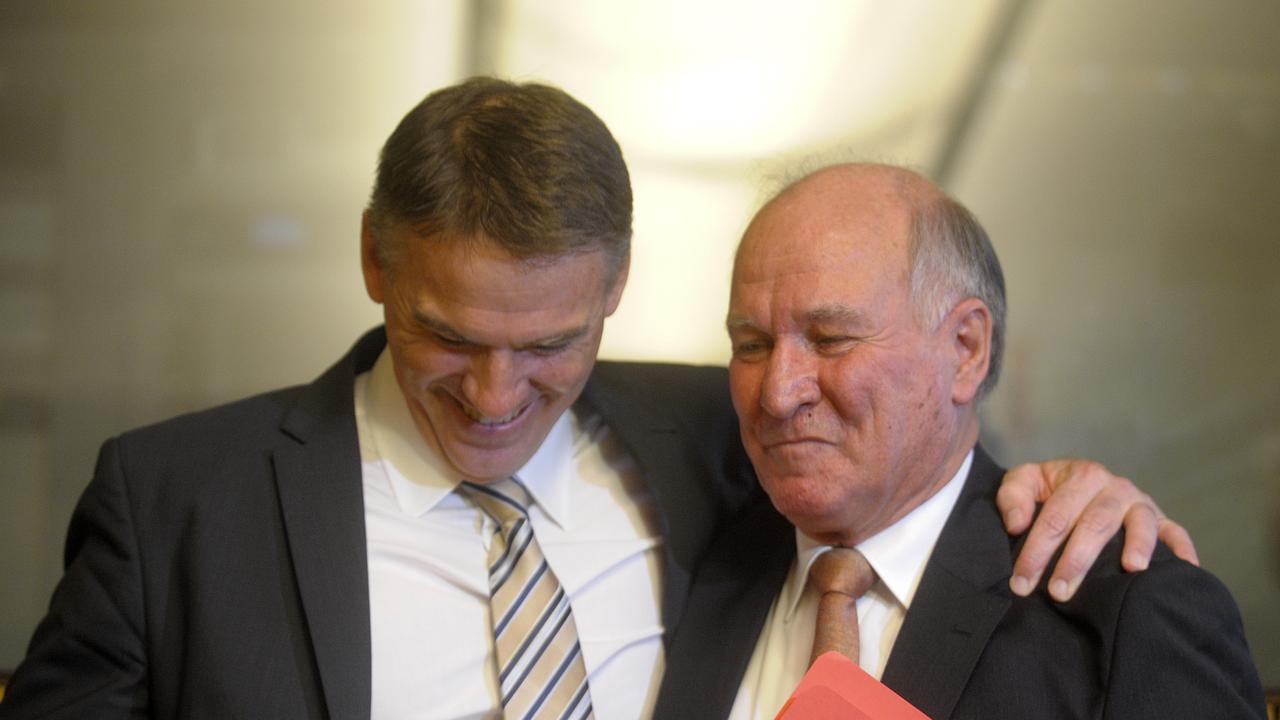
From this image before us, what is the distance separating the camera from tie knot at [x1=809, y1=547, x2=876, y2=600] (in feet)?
5.15

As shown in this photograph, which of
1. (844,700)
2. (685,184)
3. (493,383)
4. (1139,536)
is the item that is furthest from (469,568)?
(685,184)

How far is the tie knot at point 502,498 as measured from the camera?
1.76 meters

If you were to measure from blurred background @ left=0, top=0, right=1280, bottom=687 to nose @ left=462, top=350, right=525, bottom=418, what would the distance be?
1014 millimetres

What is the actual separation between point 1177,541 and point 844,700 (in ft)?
2.06

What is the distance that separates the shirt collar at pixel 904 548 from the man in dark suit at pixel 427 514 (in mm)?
166

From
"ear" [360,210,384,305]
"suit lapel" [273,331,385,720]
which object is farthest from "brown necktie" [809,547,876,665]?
"ear" [360,210,384,305]

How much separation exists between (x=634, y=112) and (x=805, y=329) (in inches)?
45.3

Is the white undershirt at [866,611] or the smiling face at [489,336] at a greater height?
the smiling face at [489,336]

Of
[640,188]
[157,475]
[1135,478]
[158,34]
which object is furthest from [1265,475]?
[158,34]

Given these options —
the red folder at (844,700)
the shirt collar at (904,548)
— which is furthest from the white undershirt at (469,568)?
the red folder at (844,700)

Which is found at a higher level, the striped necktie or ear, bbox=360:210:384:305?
ear, bbox=360:210:384:305

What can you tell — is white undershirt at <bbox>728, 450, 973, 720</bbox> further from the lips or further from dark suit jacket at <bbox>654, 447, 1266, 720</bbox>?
the lips

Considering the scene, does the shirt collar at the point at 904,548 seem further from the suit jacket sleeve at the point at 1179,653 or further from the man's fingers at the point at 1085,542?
the suit jacket sleeve at the point at 1179,653

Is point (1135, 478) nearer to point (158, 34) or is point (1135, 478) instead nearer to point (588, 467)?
point (588, 467)
